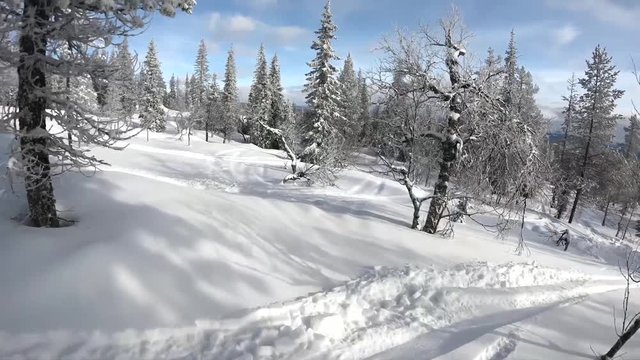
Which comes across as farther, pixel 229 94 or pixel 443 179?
A: pixel 229 94

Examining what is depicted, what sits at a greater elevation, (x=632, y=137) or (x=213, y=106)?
(x=632, y=137)

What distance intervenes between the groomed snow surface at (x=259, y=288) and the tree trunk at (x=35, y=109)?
23.9 inches

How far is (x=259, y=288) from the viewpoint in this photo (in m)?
6.86

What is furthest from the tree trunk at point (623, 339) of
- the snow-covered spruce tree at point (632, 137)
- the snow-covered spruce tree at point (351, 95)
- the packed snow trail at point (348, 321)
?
the snow-covered spruce tree at point (632, 137)

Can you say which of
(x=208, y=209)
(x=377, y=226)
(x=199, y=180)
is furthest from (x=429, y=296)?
(x=199, y=180)

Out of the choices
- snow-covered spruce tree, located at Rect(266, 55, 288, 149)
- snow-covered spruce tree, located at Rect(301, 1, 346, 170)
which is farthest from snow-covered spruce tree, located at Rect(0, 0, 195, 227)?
snow-covered spruce tree, located at Rect(266, 55, 288, 149)

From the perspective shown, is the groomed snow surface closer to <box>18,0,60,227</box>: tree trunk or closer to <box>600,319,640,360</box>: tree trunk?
<box>600,319,640,360</box>: tree trunk

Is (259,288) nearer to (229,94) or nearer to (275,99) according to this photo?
(275,99)

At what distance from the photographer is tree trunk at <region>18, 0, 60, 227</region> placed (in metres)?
6.57

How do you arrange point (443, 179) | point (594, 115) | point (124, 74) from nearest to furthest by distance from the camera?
point (124, 74)
point (443, 179)
point (594, 115)

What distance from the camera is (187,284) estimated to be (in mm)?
6512

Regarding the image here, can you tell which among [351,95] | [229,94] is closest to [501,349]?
[351,95]

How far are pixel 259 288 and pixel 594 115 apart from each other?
34.2 meters

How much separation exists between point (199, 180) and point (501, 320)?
68.5ft
